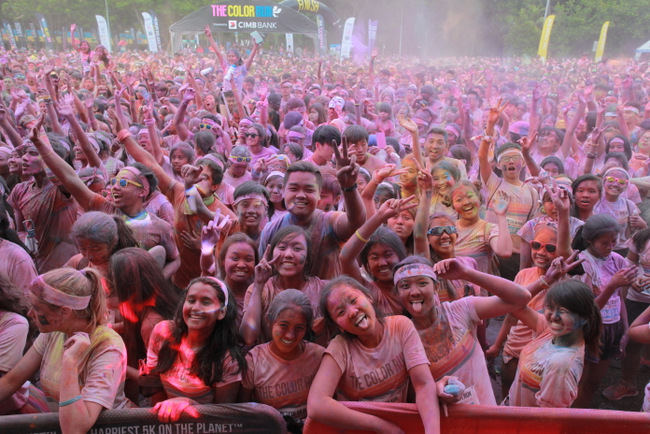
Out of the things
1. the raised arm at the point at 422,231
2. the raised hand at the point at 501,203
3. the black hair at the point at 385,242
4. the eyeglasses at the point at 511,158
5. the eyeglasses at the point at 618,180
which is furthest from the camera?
the eyeglasses at the point at 511,158

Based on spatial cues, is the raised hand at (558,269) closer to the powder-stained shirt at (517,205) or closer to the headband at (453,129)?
the powder-stained shirt at (517,205)

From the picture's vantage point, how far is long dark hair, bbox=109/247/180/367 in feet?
10.0

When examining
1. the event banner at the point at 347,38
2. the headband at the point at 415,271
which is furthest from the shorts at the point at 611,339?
the event banner at the point at 347,38

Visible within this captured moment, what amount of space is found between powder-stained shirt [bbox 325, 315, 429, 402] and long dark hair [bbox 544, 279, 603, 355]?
84cm

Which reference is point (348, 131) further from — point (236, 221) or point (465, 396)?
point (465, 396)

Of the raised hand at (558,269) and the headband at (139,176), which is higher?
the headband at (139,176)

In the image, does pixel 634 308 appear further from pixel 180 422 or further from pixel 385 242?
pixel 180 422

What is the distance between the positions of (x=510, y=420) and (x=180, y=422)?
154 centimetres

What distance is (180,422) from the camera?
2434 millimetres

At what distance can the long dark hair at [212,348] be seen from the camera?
2.60 meters

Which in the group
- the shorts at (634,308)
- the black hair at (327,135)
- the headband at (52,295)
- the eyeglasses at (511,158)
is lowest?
the shorts at (634,308)

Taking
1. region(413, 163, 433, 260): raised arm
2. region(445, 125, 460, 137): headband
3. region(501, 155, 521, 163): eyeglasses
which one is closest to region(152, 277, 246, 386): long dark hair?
region(413, 163, 433, 260): raised arm

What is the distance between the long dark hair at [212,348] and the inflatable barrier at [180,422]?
0.18 meters

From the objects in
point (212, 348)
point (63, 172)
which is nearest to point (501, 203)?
point (212, 348)
